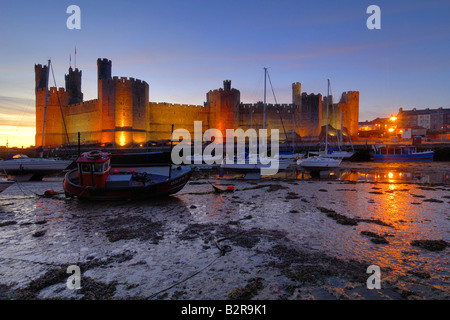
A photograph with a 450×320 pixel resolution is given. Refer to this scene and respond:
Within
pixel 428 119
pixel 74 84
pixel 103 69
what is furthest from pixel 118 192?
pixel 428 119

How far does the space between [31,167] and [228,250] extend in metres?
16.4

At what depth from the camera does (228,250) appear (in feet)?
14.5

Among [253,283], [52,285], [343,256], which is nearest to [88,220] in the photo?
[52,285]

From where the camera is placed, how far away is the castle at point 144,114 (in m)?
Answer: 33.7

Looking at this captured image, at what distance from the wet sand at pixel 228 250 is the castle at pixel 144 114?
2747 cm

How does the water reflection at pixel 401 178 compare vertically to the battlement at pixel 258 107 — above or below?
below

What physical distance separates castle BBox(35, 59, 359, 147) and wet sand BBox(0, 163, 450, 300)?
27.5 metres

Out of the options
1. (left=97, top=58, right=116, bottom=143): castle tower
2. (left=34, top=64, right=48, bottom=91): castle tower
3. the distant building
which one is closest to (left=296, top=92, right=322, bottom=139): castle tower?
(left=97, top=58, right=116, bottom=143): castle tower

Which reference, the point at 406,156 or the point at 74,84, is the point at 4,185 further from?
the point at 74,84

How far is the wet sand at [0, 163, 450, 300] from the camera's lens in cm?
321

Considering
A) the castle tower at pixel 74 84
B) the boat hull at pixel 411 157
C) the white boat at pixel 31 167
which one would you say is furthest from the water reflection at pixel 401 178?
the castle tower at pixel 74 84

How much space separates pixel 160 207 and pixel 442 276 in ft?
21.7

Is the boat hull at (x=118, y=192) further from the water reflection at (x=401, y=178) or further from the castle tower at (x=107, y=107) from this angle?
the castle tower at (x=107, y=107)
